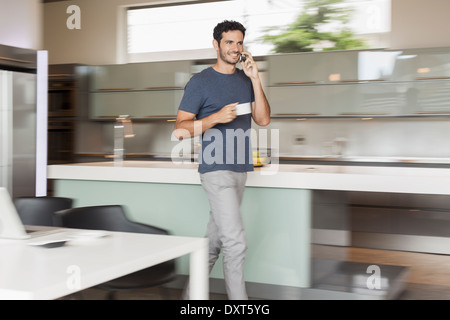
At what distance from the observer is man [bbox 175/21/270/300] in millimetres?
2793

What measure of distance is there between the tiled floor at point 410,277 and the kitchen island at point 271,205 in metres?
0.12

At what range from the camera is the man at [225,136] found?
279 cm

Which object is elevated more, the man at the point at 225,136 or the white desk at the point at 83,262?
the man at the point at 225,136

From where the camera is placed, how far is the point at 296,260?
3.41 meters

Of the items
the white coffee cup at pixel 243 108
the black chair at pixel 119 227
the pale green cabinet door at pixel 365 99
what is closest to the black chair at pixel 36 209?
the black chair at pixel 119 227

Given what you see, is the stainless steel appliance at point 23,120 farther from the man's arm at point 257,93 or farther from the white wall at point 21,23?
the man's arm at point 257,93

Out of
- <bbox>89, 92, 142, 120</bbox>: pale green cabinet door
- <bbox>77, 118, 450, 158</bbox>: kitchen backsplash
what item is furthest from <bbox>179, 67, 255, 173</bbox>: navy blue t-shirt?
<bbox>89, 92, 142, 120</bbox>: pale green cabinet door

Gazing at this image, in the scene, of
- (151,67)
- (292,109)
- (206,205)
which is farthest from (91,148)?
(206,205)

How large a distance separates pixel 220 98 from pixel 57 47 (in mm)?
5060

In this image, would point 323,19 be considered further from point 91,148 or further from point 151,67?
point 91,148

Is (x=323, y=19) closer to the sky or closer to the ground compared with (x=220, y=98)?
closer to the sky

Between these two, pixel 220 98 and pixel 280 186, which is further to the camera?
pixel 280 186

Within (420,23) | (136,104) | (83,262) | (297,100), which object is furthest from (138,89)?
(83,262)
